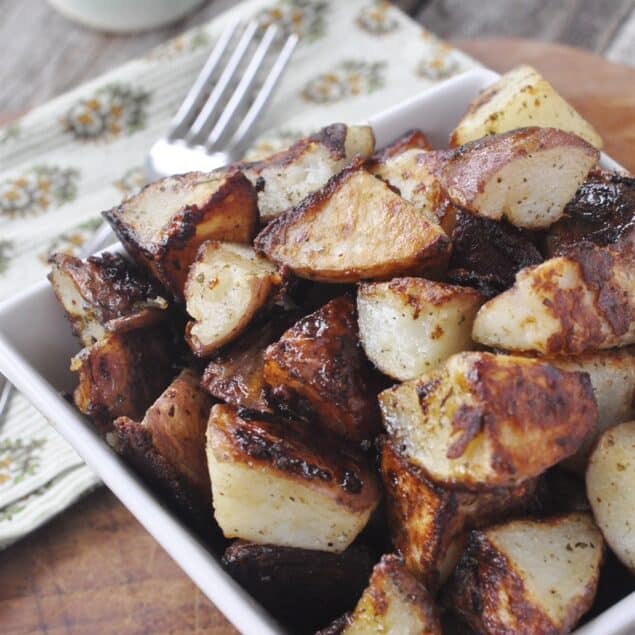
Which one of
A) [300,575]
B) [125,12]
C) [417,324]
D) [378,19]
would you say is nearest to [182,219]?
[417,324]

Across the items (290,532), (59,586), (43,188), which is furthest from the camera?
(43,188)

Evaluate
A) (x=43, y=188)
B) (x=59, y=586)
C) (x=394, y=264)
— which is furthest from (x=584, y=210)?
(x=43, y=188)

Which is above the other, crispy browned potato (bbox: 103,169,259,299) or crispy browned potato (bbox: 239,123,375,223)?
crispy browned potato (bbox: 103,169,259,299)

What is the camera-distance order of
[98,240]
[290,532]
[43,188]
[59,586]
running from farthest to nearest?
1. [43,188]
2. [98,240]
3. [59,586]
4. [290,532]

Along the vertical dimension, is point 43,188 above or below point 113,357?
below

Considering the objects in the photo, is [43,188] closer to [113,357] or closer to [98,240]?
[98,240]

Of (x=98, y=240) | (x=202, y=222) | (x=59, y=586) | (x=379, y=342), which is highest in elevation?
(x=202, y=222)

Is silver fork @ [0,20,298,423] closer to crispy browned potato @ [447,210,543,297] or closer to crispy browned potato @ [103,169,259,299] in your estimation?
crispy browned potato @ [103,169,259,299]

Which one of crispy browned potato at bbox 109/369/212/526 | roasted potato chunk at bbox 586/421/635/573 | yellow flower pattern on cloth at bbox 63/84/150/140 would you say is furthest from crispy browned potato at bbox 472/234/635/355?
yellow flower pattern on cloth at bbox 63/84/150/140
